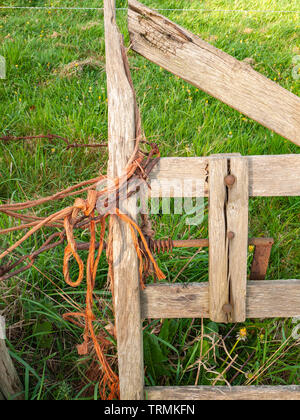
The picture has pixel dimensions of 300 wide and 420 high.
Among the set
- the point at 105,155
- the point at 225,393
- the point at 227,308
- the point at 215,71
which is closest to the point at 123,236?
the point at 227,308

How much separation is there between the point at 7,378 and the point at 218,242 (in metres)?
1.10

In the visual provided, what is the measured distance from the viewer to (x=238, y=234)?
1.43 m

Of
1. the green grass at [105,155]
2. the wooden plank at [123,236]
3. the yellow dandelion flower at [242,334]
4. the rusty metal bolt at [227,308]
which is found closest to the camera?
the wooden plank at [123,236]

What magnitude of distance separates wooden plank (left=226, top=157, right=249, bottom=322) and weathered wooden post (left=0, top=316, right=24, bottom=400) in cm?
95

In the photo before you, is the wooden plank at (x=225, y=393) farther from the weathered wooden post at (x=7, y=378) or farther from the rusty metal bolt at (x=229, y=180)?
the rusty metal bolt at (x=229, y=180)

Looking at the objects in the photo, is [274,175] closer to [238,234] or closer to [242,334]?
[238,234]

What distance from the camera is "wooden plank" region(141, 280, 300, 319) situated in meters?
1.53

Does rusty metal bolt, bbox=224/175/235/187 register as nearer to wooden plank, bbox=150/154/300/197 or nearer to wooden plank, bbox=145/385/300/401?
wooden plank, bbox=150/154/300/197

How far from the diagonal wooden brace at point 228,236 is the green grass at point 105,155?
1.07 ft

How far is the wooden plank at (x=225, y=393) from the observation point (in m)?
1.64

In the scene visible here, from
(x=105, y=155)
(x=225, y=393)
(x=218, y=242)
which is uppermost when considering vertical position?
(x=105, y=155)

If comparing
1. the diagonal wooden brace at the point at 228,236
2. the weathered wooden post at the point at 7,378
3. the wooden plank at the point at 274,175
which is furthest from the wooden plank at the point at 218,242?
the weathered wooden post at the point at 7,378

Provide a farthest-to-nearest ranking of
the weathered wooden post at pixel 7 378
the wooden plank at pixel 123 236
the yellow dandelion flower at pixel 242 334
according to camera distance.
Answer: the yellow dandelion flower at pixel 242 334 < the weathered wooden post at pixel 7 378 < the wooden plank at pixel 123 236

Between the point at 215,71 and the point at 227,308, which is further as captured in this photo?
the point at 227,308
